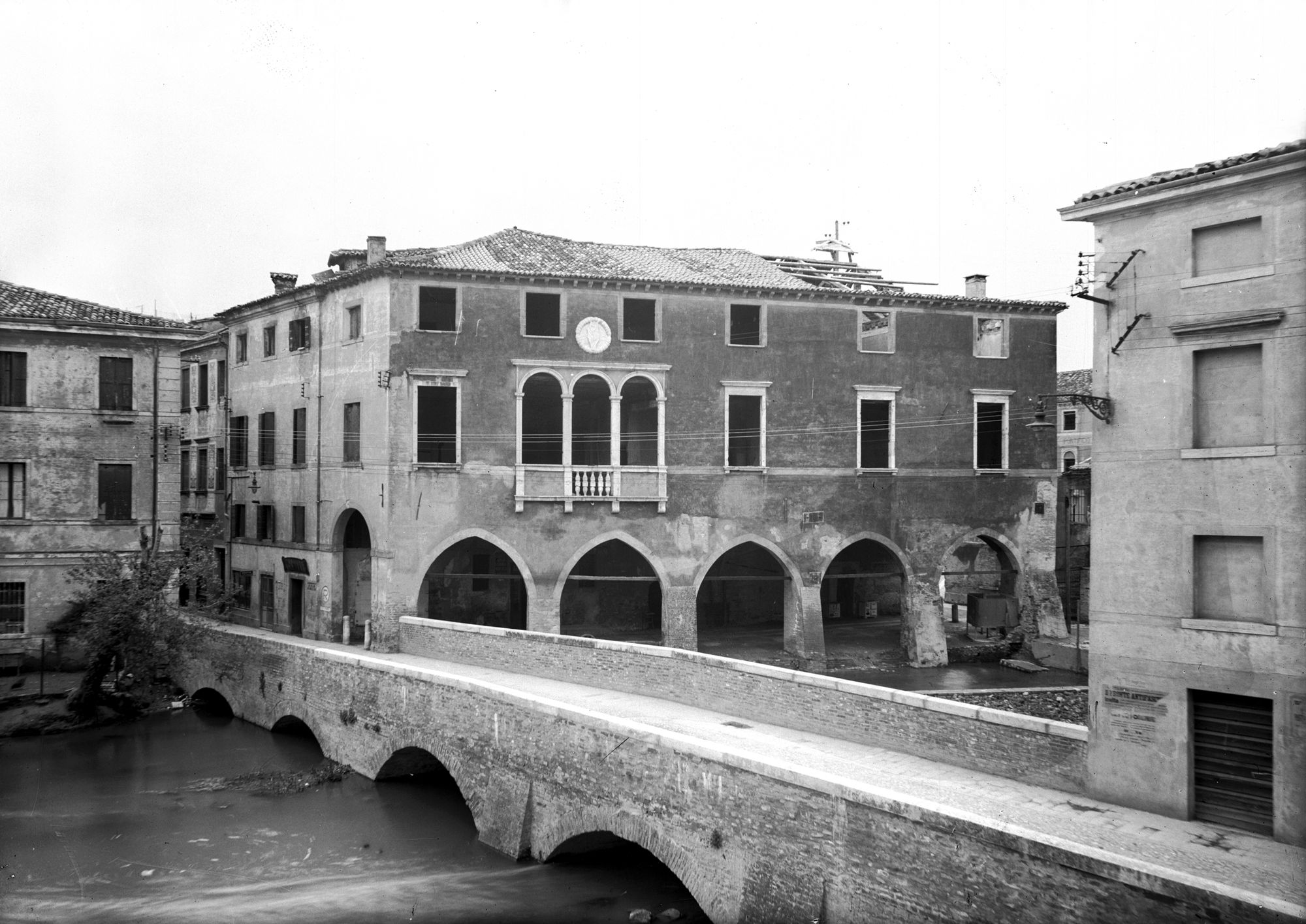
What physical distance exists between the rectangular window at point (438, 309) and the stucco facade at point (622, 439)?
0.06 meters

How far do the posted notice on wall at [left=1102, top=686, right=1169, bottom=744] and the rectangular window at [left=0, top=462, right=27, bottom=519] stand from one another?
27438mm

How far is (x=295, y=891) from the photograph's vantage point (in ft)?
60.3

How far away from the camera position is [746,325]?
32.0 meters

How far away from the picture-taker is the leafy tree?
27.5 meters

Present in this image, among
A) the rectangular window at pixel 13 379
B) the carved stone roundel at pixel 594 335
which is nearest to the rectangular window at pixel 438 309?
the carved stone roundel at pixel 594 335

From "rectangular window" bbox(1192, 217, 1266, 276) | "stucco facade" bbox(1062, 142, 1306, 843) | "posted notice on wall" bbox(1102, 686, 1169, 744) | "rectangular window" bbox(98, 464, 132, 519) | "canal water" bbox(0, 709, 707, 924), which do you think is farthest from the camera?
"rectangular window" bbox(98, 464, 132, 519)

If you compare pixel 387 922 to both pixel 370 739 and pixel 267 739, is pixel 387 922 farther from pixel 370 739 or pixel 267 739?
pixel 267 739

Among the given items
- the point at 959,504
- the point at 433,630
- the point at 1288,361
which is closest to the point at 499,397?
the point at 433,630

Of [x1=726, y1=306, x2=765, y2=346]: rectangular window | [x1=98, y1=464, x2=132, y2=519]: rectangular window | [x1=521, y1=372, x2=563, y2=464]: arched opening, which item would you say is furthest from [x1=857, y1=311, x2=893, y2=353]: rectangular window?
[x1=98, y1=464, x2=132, y2=519]: rectangular window

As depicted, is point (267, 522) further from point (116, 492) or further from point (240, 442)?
point (116, 492)

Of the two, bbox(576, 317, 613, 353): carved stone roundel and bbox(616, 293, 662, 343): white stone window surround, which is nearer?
bbox(576, 317, 613, 353): carved stone roundel

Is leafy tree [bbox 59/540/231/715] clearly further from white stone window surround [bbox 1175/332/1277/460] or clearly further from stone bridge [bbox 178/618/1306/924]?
white stone window surround [bbox 1175/332/1277/460]

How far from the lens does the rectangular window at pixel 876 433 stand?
32625 millimetres

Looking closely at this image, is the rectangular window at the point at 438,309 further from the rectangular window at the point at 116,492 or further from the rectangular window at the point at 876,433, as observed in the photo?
the rectangular window at the point at 876,433
